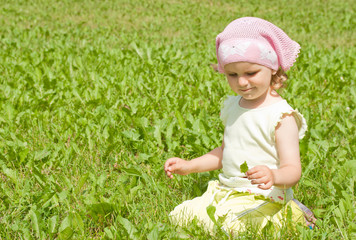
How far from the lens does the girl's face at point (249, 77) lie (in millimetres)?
2174

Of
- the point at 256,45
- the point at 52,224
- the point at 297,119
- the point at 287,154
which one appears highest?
the point at 256,45

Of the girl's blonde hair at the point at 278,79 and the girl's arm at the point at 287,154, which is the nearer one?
the girl's arm at the point at 287,154

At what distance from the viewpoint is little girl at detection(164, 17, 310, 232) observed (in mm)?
2155

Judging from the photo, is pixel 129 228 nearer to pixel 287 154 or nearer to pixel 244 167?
pixel 244 167

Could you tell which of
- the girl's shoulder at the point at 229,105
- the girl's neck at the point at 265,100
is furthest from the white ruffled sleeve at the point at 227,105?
the girl's neck at the point at 265,100

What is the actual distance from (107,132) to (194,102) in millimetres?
1101

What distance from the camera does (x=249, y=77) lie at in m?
2.20

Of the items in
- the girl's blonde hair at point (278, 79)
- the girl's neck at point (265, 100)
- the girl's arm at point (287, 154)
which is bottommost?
the girl's arm at point (287, 154)

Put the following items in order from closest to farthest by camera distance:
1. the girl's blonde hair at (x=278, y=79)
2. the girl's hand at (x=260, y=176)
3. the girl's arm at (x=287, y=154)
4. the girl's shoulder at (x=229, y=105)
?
the girl's hand at (x=260, y=176) < the girl's arm at (x=287, y=154) < the girl's blonde hair at (x=278, y=79) < the girl's shoulder at (x=229, y=105)

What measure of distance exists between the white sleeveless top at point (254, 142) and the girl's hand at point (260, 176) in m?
0.31

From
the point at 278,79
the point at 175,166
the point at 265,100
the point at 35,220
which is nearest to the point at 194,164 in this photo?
the point at 175,166

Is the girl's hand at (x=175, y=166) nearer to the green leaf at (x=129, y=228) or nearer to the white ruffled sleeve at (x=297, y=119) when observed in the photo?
the green leaf at (x=129, y=228)

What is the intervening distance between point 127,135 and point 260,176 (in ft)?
5.54

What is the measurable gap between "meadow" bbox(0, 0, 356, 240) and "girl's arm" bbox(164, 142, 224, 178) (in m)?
0.20
